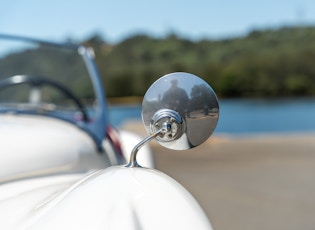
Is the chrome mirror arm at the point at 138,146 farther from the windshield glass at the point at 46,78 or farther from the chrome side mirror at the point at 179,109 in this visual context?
the windshield glass at the point at 46,78

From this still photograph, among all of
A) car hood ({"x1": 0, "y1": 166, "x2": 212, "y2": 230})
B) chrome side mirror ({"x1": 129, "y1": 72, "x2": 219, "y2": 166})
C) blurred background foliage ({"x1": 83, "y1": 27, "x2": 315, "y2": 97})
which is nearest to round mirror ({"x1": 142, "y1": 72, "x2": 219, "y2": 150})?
chrome side mirror ({"x1": 129, "y1": 72, "x2": 219, "y2": 166})

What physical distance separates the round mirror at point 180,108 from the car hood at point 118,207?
114 millimetres

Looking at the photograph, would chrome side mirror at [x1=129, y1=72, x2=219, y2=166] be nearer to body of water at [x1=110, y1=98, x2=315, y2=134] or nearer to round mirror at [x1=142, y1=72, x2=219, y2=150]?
round mirror at [x1=142, y1=72, x2=219, y2=150]

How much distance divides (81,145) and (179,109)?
899 mm

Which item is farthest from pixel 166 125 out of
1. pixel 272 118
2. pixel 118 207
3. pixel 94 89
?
pixel 272 118

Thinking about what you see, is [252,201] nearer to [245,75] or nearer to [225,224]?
[225,224]

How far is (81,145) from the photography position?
2.01 metres

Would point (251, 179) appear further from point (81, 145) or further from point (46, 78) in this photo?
point (81, 145)

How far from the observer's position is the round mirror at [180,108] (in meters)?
1.20

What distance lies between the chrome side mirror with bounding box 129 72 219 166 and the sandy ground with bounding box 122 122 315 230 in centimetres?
152

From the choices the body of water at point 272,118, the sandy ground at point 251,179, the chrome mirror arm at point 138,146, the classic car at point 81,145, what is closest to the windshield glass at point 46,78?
the classic car at point 81,145

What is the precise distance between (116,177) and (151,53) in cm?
2528

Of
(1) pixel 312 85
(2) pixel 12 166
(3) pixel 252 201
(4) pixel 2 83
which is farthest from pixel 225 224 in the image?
(1) pixel 312 85

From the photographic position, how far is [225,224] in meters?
4.06
